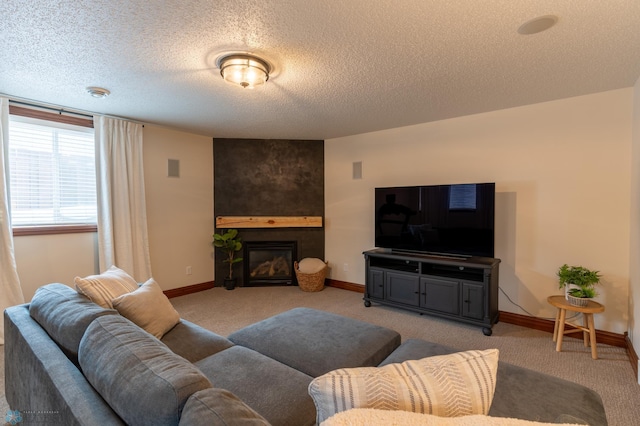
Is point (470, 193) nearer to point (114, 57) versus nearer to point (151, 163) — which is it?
point (114, 57)

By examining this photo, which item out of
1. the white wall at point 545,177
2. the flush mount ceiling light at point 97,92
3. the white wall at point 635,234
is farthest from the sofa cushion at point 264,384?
the white wall at point 545,177

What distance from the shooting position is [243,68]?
226 centimetres

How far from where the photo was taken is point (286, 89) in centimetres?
290

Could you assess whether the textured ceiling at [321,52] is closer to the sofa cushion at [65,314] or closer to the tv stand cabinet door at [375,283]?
the sofa cushion at [65,314]

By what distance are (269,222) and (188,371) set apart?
4122mm

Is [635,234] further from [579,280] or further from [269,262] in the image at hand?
[269,262]

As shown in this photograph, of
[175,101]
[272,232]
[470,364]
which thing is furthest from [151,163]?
[470,364]

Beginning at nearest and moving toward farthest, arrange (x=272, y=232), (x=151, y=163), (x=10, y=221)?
1. (x=10, y=221)
2. (x=151, y=163)
3. (x=272, y=232)

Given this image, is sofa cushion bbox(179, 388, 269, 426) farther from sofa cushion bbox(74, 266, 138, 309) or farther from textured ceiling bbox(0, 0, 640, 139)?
textured ceiling bbox(0, 0, 640, 139)

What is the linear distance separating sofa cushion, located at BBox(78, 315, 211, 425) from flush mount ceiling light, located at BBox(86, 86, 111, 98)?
2.56 metres

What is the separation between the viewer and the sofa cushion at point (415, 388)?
75 centimetres

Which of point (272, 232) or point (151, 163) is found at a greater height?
point (151, 163)

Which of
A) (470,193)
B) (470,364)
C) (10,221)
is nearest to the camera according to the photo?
(470,364)

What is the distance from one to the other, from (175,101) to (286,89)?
123 centimetres
